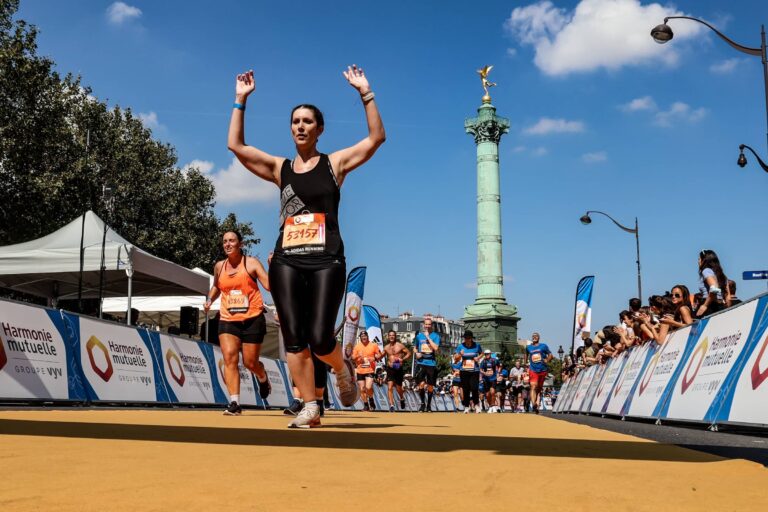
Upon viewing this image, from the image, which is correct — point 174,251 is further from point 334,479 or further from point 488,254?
point 334,479

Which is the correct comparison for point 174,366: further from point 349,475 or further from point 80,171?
point 80,171

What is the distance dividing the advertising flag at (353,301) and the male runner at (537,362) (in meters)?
4.59

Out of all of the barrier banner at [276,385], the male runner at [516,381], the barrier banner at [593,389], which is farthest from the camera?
the male runner at [516,381]

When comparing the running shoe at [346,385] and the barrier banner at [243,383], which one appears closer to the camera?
the running shoe at [346,385]

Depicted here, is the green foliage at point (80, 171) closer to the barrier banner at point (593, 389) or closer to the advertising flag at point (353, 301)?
the advertising flag at point (353, 301)

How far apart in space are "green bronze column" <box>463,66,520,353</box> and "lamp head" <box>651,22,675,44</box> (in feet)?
150

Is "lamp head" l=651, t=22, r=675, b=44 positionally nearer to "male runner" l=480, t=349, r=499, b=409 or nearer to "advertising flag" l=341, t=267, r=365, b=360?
"male runner" l=480, t=349, r=499, b=409

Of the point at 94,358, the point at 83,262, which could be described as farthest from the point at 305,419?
the point at 83,262

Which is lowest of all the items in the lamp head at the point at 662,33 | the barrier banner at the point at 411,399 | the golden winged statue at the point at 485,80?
the barrier banner at the point at 411,399

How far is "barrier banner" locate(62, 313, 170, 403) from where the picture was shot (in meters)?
11.0

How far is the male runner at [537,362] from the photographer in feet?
69.2

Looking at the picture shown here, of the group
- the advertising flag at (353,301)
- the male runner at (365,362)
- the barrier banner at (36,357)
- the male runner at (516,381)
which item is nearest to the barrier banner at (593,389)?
the male runner at (365,362)

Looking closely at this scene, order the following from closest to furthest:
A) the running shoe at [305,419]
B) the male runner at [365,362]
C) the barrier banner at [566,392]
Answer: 1. the running shoe at [305,419]
2. the male runner at [365,362]
3. the barrier banner at [566,392]

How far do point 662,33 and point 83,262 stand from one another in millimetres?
14524
